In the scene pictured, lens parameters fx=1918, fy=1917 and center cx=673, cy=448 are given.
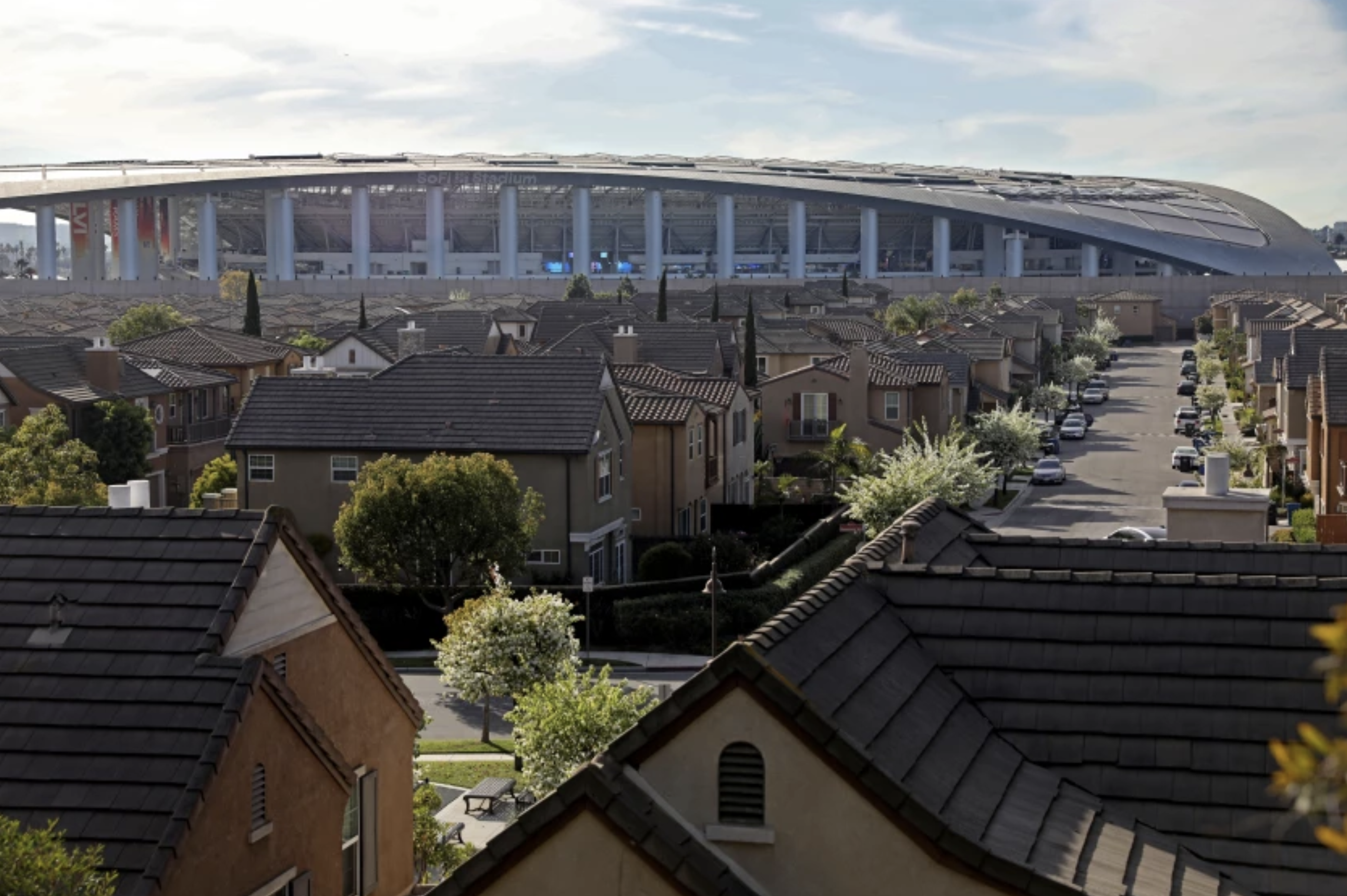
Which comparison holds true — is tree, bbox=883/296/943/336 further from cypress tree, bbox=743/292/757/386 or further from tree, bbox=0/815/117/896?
tree, bbox=0/815/117/896

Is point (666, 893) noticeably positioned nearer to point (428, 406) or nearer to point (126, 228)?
point (428, 406)

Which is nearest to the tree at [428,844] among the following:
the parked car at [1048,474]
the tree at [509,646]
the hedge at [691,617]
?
the tree at [509,646]

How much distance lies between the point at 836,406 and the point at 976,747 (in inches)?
2149

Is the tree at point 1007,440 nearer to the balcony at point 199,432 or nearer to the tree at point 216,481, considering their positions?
the balcony at point 199,432

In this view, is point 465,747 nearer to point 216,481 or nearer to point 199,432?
point 216,481

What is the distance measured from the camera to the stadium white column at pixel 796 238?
596ft

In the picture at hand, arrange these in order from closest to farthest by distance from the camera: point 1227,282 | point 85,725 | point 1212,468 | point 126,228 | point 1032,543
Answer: point 85,725 → point 1032,543 → point 1212,468 → point 1227,282 → point 126,228

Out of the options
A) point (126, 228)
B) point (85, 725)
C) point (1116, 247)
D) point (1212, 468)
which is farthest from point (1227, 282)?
point (85, 725)

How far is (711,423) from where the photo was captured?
5056 centimetres

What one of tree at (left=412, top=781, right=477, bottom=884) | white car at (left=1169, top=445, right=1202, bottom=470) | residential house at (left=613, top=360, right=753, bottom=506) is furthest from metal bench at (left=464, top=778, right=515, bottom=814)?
white car at (left=1169, top=445, right=1202, bottom=470)

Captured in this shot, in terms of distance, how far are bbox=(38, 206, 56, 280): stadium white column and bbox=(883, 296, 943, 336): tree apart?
95258mm

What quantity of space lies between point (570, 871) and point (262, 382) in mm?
38492

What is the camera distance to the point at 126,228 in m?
183

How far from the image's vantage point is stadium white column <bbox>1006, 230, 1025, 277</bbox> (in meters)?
192
